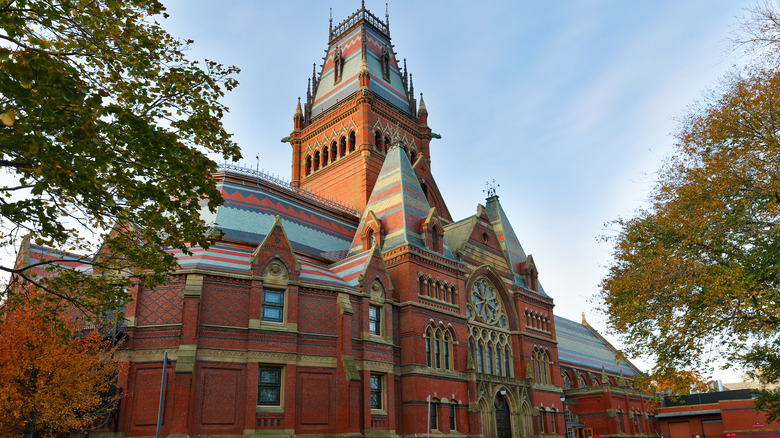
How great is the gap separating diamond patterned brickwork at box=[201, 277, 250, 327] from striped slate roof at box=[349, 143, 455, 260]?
439 inches

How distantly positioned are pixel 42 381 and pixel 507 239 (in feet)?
110

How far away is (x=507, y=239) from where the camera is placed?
149ft

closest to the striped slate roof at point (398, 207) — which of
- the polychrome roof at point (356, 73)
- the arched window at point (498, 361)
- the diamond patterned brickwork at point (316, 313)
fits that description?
the diamond patterned brickwork at point (316, 313)

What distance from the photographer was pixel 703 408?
209ft

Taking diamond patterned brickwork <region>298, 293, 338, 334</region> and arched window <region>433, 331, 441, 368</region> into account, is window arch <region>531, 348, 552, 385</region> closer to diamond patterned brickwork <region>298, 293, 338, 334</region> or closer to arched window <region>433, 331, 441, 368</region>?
arched window <region>433, 331, 441, 368</region>

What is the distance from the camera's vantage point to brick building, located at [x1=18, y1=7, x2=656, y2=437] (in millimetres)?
25484

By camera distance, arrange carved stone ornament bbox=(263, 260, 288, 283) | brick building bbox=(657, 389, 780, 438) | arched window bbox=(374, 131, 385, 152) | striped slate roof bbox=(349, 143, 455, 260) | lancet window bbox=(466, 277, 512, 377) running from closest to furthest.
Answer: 1. carved stone ornament bbox=(263, 260, 288, 283)
2. striped slate roof bbox=(349, 143, 455, 260)
3. lancet window bbox=(466, 277, 512, 377)
4. arched window bbox=(374, 131, 385, 152)
5. brick building bbox=(657, 389, 780, 438)

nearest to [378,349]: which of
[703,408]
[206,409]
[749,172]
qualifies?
[206,409]

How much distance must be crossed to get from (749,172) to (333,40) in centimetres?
4910

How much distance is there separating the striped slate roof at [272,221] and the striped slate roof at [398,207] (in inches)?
97.3

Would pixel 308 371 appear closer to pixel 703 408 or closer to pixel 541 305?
pixel 541 305

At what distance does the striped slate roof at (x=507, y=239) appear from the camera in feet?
145

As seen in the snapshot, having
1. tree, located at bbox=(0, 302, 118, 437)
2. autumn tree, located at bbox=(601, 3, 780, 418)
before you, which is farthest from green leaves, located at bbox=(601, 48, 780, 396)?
tree, located at bbox=(0, 302, 118, 437)

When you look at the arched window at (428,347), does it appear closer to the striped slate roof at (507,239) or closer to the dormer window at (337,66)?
the striped slate roof at (507,239)
